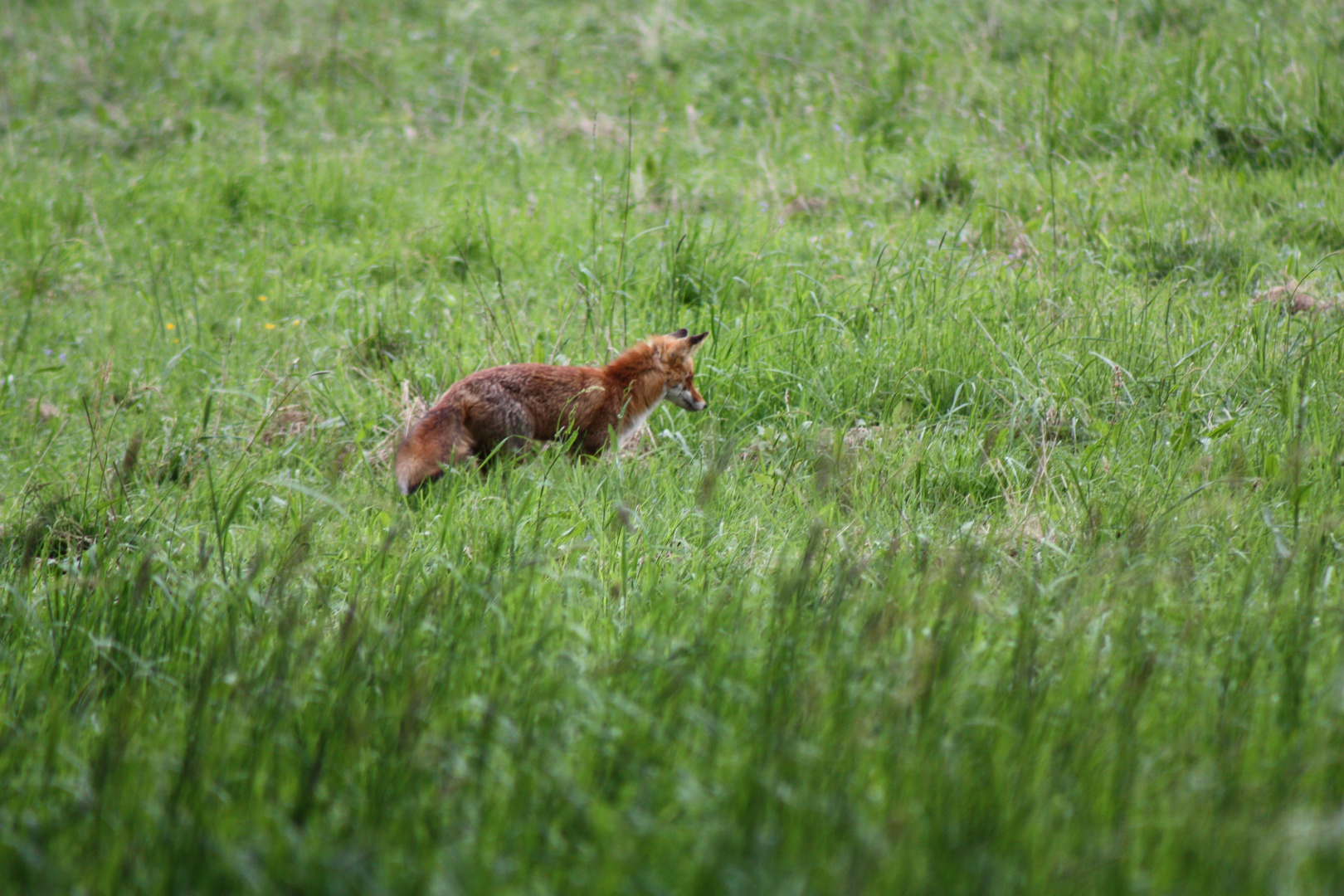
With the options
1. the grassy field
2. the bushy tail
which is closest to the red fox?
the bushy tail

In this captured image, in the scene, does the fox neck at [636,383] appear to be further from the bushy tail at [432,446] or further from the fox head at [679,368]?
the bushy tail at [432,446]

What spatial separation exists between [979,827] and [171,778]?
1.64 meters

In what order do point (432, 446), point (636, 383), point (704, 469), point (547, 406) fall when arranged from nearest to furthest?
point (704, 469) → point (432, 446) → point (547, 406) → point (636, 383)

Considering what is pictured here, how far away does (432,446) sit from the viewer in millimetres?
4781

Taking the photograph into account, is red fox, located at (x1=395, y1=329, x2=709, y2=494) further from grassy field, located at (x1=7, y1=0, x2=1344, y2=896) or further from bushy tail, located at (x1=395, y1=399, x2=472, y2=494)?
grassy field, located at (x1=7, y1=0, x2=1344, y2=896)

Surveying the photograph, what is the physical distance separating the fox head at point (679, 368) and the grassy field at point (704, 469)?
126 millimetres

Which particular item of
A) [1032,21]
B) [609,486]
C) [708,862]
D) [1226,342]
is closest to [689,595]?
[609,486]

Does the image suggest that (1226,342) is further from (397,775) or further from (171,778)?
(171,778)

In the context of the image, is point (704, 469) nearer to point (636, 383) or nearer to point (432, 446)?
point (636, 383)

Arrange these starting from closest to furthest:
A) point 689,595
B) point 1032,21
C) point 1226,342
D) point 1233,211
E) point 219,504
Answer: point 689,595 → point 219,504 → point 1226,342 → point 1233,211 → point 1032,21

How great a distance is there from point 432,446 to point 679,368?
136cm

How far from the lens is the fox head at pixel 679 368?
5.27 m

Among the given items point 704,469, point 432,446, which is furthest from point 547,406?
point 704,469

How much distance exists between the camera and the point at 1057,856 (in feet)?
6.20
